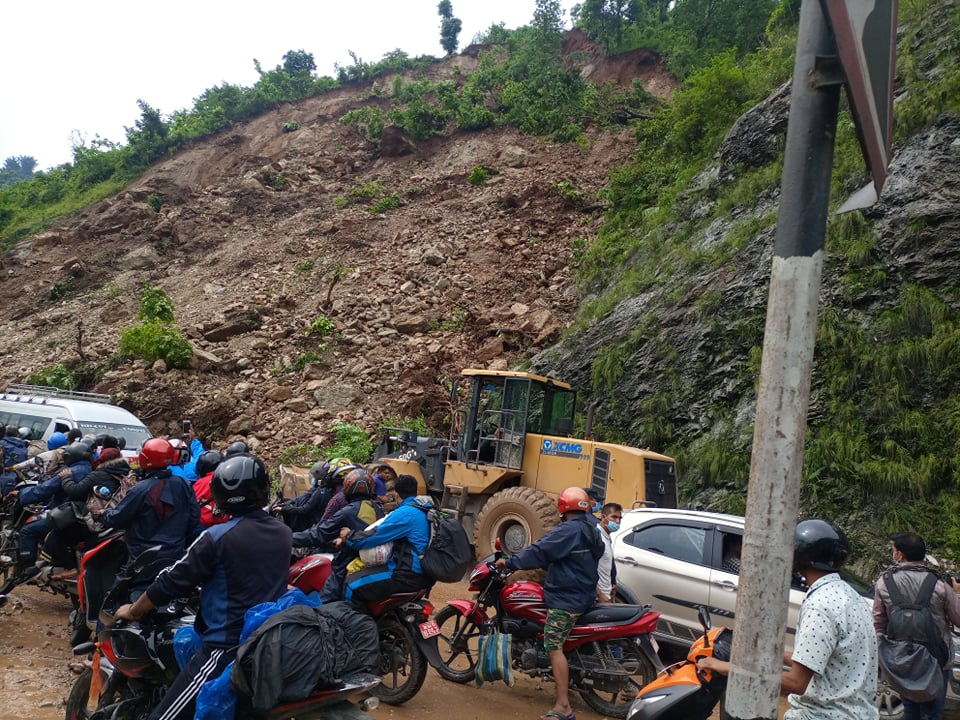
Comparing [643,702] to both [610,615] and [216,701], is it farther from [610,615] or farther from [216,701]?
[216,701]

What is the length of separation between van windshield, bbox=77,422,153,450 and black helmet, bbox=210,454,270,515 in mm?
10725

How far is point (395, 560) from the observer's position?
5.52m

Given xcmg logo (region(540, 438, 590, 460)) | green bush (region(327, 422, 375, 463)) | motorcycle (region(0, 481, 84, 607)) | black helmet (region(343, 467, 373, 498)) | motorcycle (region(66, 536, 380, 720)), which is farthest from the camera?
green bush (region(327, 422, 375, 463))

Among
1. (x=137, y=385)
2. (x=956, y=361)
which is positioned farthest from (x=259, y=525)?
(x=137, y=385)

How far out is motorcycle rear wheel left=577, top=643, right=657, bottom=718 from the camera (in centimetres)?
551

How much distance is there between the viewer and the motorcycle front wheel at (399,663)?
5555 mm

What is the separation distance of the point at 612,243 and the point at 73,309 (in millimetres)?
18731

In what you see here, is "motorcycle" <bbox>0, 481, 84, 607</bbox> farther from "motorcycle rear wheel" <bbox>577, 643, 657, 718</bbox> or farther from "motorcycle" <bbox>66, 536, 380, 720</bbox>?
"motorcycle rear wheel" <bbox>577, 643, 657, 718</bbox>

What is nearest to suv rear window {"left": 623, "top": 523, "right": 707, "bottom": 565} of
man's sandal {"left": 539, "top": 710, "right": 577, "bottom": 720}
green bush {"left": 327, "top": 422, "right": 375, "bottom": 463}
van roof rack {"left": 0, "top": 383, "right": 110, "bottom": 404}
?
man's sandal {"left": 539, "top": 710, "right": 577, "bottom": 720}

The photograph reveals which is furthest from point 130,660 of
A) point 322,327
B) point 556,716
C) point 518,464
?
point 322,327

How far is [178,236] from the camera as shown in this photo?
29.4 meters

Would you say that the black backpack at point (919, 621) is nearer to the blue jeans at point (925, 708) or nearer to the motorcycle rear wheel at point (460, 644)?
the blue jeans at point (925, 708)

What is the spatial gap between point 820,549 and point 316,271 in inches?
929

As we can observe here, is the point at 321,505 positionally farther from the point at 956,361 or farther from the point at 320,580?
the point at 956,361
